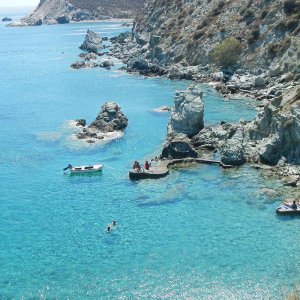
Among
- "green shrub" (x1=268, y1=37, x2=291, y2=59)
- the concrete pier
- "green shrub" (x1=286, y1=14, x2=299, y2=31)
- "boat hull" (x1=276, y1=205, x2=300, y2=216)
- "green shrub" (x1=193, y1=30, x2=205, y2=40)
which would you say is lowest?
the concrete pier

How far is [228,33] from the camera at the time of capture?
407 ft

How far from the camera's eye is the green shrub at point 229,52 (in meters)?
115

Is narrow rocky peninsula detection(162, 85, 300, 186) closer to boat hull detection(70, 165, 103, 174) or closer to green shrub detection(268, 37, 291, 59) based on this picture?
boat hull detection(70, 165, 103, 174)

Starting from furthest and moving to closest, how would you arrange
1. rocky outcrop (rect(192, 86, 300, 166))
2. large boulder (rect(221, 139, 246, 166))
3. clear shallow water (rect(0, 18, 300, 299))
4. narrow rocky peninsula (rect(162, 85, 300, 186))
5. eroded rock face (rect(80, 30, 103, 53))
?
1. eroded rock face (rect(80, 30, 103, 53))
2. large boulder (rect(221, 139, 246, 166))
3. rocky outcrop (rect(192, 86, 300, 166))
4. narrow rocky peninsula (rect(162, 85, 300, 186))
5. clear shallow water (rect(0, 18, 300, 299))

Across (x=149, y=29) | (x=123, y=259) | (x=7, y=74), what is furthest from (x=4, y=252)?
(x=149, y=29)

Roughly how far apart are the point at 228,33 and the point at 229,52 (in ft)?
37.3

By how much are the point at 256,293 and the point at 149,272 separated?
908cm

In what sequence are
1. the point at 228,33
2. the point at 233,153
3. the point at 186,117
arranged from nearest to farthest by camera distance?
the point at 233,153 → the point at 186,117 → the point at 228,33

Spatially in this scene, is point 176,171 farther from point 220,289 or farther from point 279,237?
point 220,289

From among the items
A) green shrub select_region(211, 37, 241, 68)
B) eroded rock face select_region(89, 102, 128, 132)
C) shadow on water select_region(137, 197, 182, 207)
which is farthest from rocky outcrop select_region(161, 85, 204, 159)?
green shrub select_region(211, 37, 241, 68)

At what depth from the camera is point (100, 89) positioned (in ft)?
396

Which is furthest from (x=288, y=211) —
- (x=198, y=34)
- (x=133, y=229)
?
(x=198, y=34)

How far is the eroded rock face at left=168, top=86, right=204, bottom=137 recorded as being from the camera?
250ft

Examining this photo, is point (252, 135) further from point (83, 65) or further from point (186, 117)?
point (83, 65)
